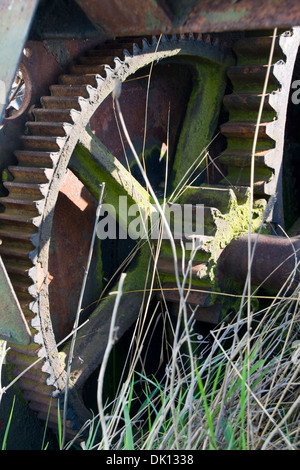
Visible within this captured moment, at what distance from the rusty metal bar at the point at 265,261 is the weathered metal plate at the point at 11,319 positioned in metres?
0.96

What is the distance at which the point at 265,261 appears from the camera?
267 centimetres

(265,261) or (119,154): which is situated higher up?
(119,154)

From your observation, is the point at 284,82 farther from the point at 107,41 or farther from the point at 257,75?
the point at 107,41

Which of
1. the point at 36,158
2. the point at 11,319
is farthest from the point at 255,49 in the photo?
the point at 11,319

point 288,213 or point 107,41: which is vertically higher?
point 107,41

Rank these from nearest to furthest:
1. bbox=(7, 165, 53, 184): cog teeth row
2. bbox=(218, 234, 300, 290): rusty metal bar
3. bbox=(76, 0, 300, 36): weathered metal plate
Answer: bbox=(76, 0, 300, 36): weathered metal plate
bbox=(7, 165, 53, 184): cog teeth row
bbox=(218, 234, 300, 290): rusty metal bar

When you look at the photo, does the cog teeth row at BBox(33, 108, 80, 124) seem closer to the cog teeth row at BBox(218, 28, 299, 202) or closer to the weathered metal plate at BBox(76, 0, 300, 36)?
the weathered metal plate at BBox(76, 0, 300, 36)

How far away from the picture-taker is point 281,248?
2643mm

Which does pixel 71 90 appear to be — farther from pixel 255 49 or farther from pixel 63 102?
pixel 255 49

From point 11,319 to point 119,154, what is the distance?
45.2 inches

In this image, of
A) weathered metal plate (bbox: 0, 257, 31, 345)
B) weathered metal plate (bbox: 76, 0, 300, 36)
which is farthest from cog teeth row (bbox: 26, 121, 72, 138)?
weathered metal plate (bbox: 0, 257, 31, 345)

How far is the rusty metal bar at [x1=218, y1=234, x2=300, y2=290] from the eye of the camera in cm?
261

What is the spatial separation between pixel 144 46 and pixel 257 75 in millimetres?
822
